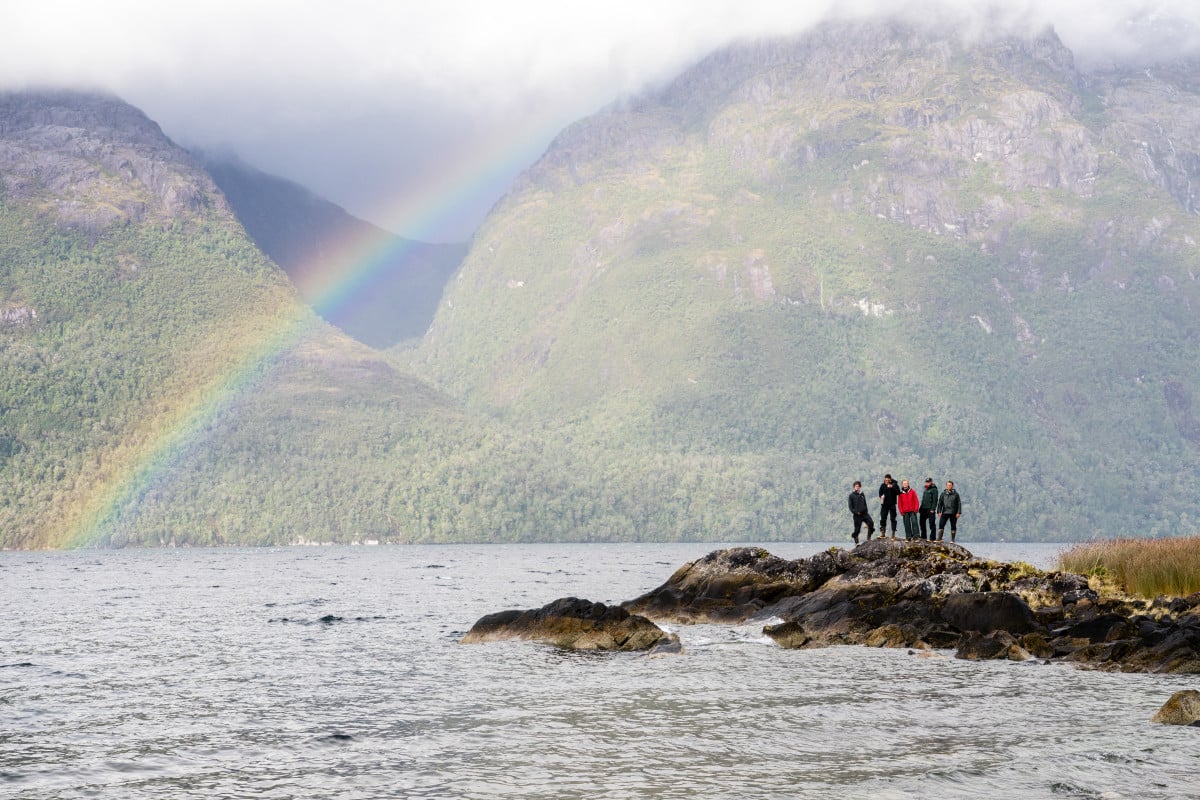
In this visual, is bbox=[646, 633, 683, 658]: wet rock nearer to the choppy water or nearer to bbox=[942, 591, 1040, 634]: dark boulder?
the choppy water

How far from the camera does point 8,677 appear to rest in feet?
95.9

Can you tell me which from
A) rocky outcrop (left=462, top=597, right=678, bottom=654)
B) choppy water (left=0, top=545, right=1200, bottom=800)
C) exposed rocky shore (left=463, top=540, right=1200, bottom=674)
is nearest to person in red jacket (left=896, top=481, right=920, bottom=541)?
exposed rocky shore (left=463, top=540, right=1200, bottom=674)

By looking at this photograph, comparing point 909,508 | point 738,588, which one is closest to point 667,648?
point 738,588

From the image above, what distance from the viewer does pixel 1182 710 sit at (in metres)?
19.7

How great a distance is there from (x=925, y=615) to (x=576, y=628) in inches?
403

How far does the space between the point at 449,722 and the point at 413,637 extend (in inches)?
705

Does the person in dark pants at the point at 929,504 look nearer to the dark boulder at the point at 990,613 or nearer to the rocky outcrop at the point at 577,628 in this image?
the dark boulder at the point at 990,613

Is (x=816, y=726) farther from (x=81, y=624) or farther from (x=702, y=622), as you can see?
(x=81, y=624)

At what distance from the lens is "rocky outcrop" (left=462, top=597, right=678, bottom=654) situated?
32719mm

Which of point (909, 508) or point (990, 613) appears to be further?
point (909, 508)

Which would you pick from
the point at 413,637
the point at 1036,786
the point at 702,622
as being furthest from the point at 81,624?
the point at 1036,786

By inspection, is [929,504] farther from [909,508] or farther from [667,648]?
[667,648]

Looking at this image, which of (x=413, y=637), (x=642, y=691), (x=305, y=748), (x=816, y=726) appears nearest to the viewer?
(x=305, y=748)

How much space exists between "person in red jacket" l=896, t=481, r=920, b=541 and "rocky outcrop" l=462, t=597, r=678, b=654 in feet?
51.9
